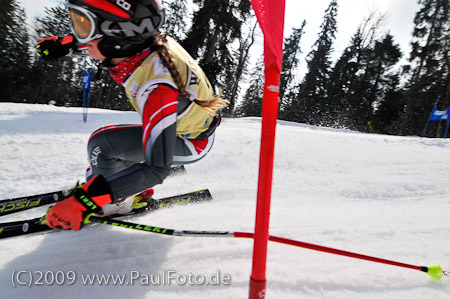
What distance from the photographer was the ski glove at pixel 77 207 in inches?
51.9

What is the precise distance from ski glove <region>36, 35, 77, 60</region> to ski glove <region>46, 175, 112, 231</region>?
1.51 meters

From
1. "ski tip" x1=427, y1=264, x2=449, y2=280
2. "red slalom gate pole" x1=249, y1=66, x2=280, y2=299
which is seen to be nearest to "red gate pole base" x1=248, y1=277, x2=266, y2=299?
"red slalom gate pole" x1=249, y1=66, x2=280, y2=299

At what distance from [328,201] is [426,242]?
38.2 inches

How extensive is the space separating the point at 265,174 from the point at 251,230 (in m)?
1.16

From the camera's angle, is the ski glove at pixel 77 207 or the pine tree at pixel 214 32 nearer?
the ski glove at pixel 77 207

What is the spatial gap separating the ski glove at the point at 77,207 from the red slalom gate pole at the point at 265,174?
91cm

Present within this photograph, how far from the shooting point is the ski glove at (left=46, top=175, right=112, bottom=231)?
4.33 feet

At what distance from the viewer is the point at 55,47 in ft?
7.25

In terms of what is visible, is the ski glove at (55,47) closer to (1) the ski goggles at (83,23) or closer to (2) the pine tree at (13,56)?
(1) the ski goggles at (83,23)

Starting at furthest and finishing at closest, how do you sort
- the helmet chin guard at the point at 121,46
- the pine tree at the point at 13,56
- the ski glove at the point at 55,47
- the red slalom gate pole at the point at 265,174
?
the pine tree at the point at 13,56, the ski glove at the point at 55,47, the helmet chin guard at the point at 121,46, the red slalom gate pole at the point at 265,174

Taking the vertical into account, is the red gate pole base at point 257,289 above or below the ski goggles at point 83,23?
below

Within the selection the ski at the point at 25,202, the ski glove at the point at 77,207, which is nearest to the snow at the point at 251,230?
the ski at the point at 25,202

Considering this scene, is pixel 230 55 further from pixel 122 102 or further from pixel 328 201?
pixel 122 102

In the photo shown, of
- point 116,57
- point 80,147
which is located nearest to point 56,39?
point 116,57
